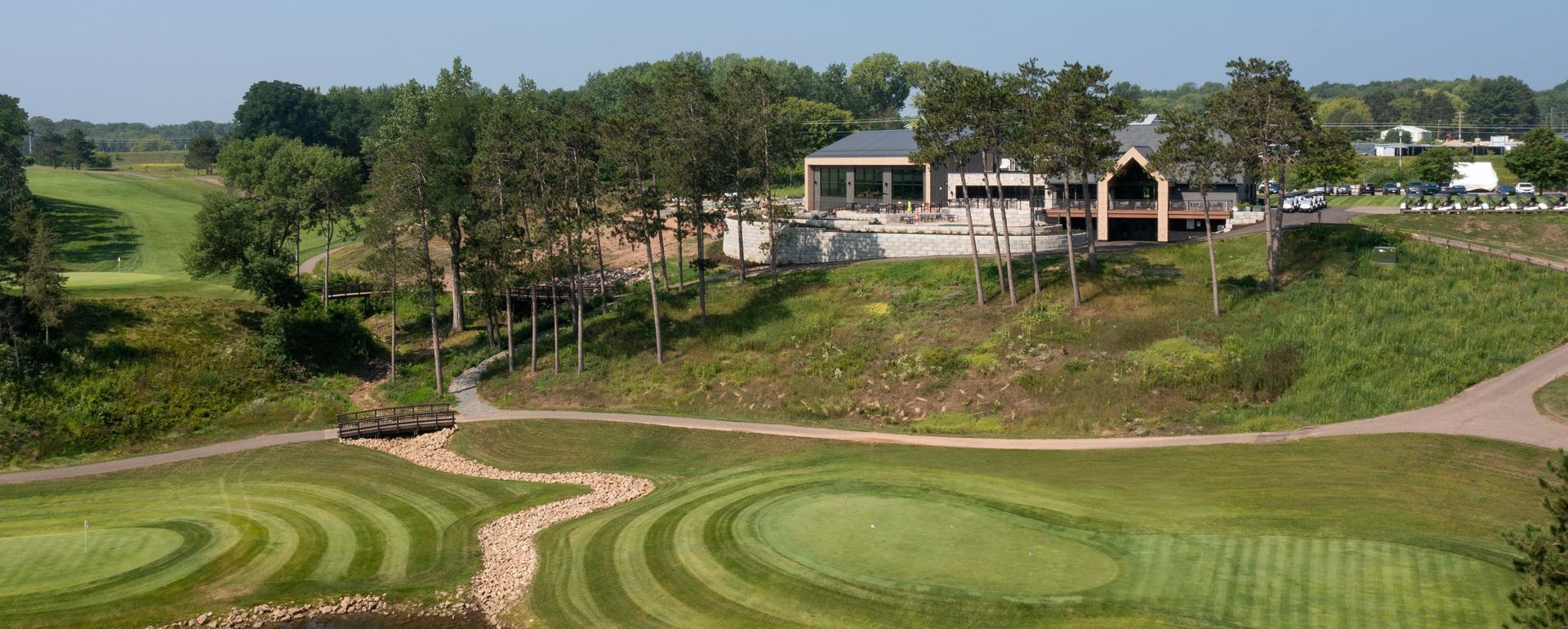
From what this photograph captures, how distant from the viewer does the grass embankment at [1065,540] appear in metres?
26.8

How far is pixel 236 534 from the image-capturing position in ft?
119

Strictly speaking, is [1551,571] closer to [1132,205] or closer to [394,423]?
[394,423]

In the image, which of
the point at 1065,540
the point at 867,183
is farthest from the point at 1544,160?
the point at 1065,540

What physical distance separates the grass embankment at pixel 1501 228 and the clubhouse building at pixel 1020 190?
10388 mm

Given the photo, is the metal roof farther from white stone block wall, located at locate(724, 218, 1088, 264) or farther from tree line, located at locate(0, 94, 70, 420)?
tree line, located at locate(0, 94, 70, 420)

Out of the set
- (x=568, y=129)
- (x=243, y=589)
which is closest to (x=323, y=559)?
(x=243, y=589)

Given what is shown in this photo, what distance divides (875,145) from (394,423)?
51.1m

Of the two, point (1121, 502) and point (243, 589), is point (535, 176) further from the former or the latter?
point (1121, 502)

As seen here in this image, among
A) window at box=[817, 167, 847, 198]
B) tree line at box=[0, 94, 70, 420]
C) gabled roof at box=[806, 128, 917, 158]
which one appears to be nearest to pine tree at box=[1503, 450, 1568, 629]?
tree line at box=[0, 94, 70, 420]

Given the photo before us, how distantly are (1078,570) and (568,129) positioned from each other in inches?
1543

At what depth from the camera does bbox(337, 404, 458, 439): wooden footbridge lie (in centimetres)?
4997

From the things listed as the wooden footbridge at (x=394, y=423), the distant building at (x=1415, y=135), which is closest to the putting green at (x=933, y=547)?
the wooden footbridge at (x=394, y=423)

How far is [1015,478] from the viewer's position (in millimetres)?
37938

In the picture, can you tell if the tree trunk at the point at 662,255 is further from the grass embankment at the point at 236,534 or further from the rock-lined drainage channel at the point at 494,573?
the grass embankment at the point at 236,534
